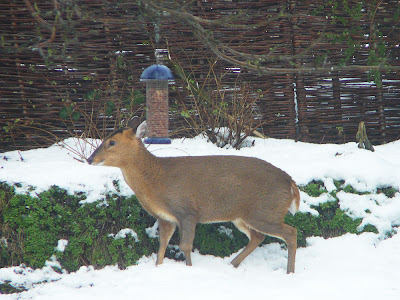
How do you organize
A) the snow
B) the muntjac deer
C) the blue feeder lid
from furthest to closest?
1. the blue feeder lid
2. the muntjac deer
3. the snow

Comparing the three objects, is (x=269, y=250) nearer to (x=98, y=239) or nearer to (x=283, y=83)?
(x=98, y=239)

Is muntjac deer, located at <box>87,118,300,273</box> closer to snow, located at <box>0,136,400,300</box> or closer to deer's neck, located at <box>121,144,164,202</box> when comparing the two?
deer's neck, located at <box>121,144,164,202</box>

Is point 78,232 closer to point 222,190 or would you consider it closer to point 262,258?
point 222,190

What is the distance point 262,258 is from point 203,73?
3675 mm

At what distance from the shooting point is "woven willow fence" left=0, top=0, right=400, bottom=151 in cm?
827

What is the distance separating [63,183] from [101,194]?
1.33 ft

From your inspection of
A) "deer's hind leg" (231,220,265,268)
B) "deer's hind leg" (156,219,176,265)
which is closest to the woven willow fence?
"deer's hind leg" (156,219,176,265)

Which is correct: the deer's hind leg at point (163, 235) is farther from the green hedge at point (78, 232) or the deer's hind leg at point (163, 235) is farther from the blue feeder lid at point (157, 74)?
the blue feeder lid at point (157, 74)

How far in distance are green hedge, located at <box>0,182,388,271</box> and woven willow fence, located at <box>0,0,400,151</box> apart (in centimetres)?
243

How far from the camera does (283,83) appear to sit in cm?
911

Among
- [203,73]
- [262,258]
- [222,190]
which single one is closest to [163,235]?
[222,190]

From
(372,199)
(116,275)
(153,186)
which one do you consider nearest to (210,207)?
(153,186)

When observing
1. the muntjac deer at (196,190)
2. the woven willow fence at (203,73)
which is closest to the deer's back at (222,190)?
the muntjac deer at (196,190)

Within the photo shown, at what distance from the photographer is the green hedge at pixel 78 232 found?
18.0ft
